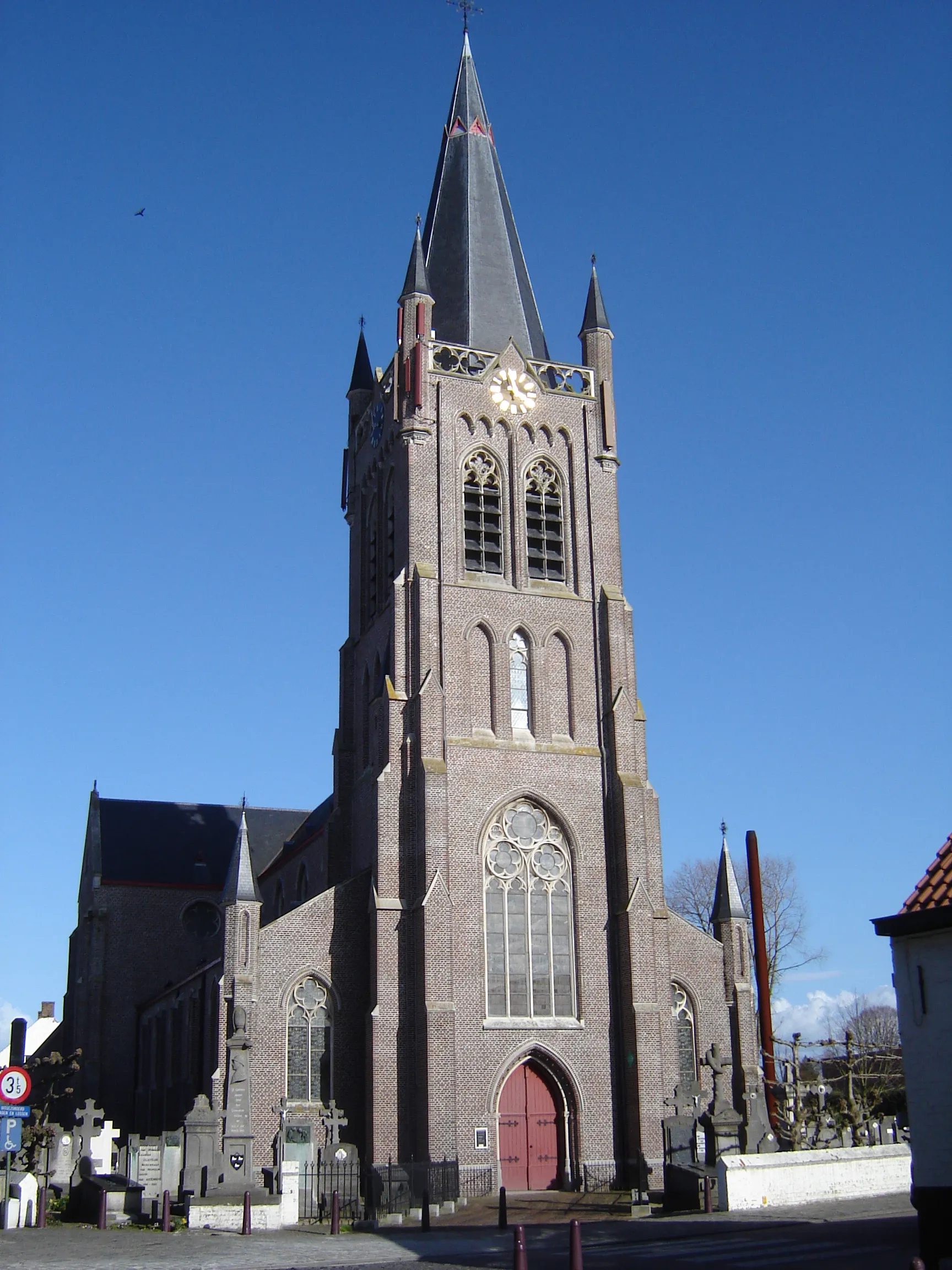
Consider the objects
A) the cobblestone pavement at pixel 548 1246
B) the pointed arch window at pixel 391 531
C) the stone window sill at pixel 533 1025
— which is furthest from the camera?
the pointed arch window at pixel 391 531

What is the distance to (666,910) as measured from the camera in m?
34.9

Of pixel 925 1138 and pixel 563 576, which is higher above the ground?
pixel 563 576

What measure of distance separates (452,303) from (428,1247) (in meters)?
27.2

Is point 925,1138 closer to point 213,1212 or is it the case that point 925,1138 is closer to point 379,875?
point 213,1212

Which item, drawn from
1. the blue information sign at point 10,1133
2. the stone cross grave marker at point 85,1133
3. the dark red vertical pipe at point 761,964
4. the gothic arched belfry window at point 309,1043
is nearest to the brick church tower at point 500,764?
the gothic arched belfry window at point 309,1043

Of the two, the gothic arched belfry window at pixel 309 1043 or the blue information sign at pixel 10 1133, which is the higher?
the gothic arched belfry window at pixel 309 1043

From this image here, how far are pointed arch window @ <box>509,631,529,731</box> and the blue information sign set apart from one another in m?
17.6

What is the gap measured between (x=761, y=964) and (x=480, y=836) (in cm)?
793

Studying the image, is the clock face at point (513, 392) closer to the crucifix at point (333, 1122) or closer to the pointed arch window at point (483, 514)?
the pointed arch window at point (483, 514)

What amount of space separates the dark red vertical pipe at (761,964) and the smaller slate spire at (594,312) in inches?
668

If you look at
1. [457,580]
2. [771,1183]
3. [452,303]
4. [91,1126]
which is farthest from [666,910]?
[452,303]

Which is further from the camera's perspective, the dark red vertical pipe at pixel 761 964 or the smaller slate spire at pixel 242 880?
the smaller slate spire at pixel 242 880

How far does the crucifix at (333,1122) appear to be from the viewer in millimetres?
30422

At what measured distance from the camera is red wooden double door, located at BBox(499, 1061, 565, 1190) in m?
31.9
